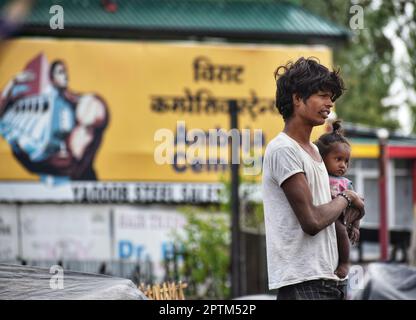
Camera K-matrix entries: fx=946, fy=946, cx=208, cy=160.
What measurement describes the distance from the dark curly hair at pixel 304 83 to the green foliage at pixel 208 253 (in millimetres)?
6899

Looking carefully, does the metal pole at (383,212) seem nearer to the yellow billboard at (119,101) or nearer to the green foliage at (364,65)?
the yellow billboard at (119,101)

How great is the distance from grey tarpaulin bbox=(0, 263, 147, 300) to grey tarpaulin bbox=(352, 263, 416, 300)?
10.1 feet

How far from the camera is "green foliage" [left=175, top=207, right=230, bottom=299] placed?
1168 cm

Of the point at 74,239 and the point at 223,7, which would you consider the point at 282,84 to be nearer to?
the point at 74,239

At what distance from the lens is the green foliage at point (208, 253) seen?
1168 cm

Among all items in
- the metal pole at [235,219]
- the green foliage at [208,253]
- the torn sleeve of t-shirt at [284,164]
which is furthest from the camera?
the green foliage at [208,253]

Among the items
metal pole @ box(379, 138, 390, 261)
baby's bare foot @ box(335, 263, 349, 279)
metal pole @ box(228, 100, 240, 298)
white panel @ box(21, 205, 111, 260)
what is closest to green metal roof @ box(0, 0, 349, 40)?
white panel @ box(21, 205, 111, 260)

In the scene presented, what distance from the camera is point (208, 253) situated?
12492 millimetres

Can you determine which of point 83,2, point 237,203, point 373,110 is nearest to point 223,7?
point 83,2

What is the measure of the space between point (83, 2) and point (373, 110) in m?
16.5

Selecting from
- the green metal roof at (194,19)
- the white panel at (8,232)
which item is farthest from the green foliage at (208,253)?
the green metal roof at (194,19)

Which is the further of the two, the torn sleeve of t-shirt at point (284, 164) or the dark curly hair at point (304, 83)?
the dark curly hair at point (304, 83)

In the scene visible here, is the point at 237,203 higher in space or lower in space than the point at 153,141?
lower

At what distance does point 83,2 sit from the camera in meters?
19.2
